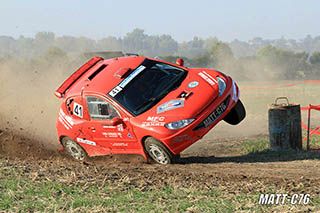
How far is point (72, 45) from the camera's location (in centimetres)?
4900

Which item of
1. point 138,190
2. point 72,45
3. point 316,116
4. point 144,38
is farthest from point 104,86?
point 144,38

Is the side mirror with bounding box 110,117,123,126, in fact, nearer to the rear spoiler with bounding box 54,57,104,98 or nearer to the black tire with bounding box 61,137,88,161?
the black tire with bounding box 61,137,88,161

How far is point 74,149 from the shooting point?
9852 mm

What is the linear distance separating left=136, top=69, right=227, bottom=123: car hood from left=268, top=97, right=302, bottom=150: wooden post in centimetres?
162

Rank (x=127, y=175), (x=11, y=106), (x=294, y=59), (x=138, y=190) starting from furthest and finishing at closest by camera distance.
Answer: (x=294, y=59), (x=11, y=106), (x=127, y=175), (x=138, y=190)

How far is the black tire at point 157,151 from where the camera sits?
793 centimetres

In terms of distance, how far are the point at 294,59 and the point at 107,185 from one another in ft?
191

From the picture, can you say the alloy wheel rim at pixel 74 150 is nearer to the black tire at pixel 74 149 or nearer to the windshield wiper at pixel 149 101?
the black tire at pixel 74 149

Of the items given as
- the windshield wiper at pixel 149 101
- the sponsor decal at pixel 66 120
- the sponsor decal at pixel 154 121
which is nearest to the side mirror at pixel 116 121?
the windshield wiper at pixel 149 101

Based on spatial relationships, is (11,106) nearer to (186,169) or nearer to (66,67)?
(186,169)

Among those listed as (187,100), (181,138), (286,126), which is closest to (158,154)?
(181,138)

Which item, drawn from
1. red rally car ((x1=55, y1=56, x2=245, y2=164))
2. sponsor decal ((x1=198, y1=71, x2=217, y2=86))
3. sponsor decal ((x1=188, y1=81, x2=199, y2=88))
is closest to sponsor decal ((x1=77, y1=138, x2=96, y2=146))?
red rally car ((x1=55, y1=56, x2=245, y2=164))

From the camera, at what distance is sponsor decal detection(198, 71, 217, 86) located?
29.0 feet

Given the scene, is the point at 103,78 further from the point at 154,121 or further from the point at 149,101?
the point at 154,121
